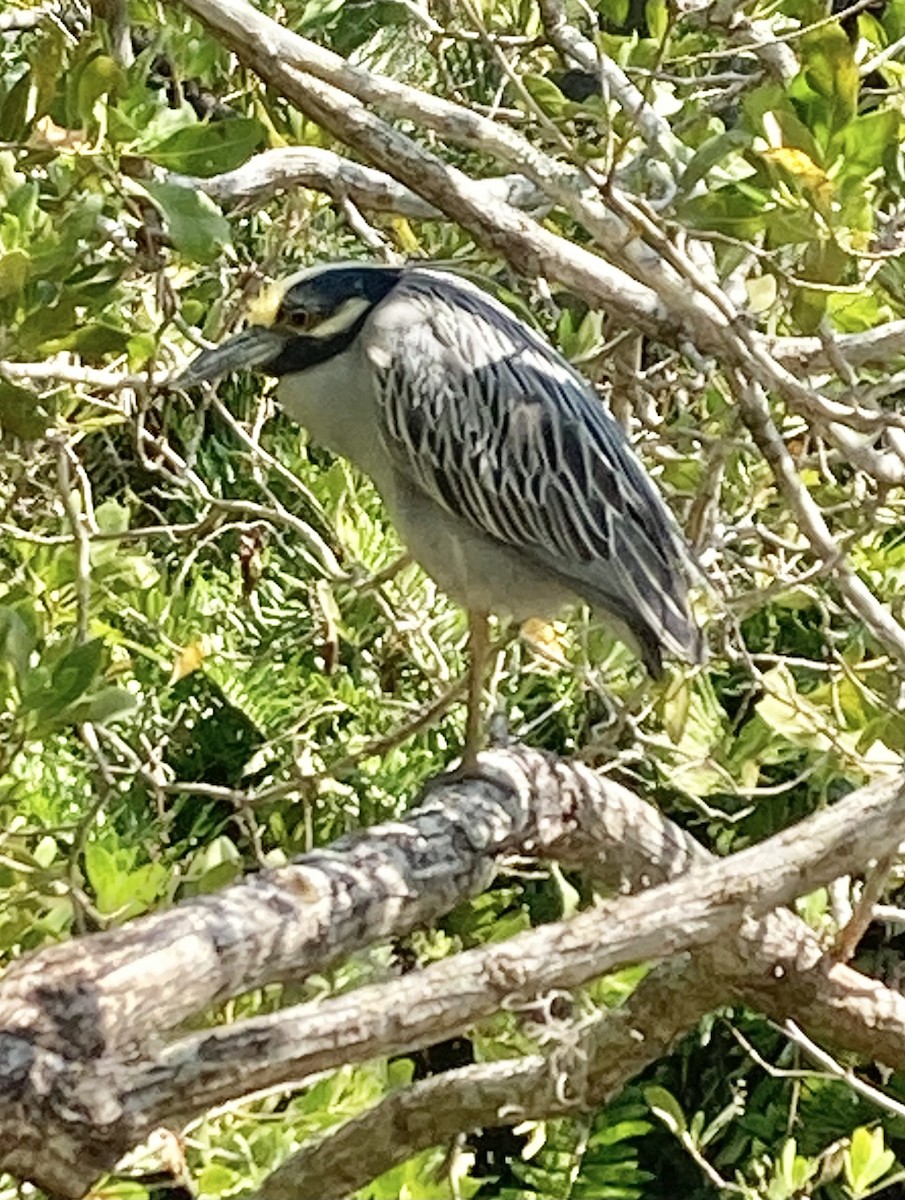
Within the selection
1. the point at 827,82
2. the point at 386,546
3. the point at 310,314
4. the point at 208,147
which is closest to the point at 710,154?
the point at 827,82

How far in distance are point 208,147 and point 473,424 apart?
50 centimetres

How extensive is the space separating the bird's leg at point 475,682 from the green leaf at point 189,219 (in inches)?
20.0

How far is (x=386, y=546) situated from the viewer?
1.91 meters

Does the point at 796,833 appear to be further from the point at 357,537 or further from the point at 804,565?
the point at 357,537

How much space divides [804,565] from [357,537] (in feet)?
1.60

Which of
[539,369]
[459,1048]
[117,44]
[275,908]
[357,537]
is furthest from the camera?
[459,1048]

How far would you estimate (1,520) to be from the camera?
57.6 inches

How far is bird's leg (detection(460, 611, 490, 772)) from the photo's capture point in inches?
51.9

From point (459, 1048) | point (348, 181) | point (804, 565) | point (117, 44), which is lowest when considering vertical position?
point (459, 1048)

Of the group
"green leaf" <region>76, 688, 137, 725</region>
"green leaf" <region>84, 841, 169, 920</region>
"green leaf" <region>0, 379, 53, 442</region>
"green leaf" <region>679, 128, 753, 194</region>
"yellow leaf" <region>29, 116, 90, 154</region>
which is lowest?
"green leaf" <region>84, 841, 169, 920</region>

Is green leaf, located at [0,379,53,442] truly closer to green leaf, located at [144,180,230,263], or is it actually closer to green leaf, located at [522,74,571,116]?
green leaf, located at [144,180,230,263]

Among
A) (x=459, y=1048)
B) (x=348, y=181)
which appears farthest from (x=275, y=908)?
(x=459, y=1048)

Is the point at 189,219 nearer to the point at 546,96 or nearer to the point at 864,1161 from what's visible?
the point at 546,96

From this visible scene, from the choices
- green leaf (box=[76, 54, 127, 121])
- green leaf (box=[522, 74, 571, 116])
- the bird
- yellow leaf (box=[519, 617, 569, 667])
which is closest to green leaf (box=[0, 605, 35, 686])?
green leaf (box=[76, 54, 127, 121])
